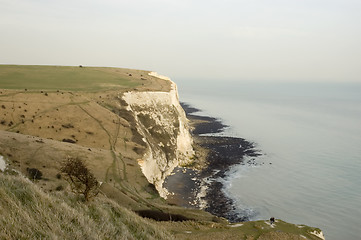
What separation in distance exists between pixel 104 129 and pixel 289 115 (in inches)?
5068

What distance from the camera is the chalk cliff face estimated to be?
2097 inches

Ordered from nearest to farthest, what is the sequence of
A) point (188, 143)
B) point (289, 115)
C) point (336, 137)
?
point (188, 143)
point (336, 137)
point (289, 115)

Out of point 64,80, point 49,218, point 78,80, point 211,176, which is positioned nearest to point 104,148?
point 211,176

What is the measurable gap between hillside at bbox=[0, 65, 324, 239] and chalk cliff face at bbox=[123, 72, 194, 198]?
0.27 meters

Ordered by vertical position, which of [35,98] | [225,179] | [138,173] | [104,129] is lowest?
Result: [225,179]

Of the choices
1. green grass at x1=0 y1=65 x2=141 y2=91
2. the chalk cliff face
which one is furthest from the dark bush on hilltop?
green grass at x1=0 y1=65 x2=141 y2=91

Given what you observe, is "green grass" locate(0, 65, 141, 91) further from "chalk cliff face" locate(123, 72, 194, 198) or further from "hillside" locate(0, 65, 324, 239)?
"chalk cliff face" locate(123, 72, 194, 198)

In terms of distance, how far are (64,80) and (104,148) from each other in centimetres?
4592

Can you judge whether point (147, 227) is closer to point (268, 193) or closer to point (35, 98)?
point (268, 193)

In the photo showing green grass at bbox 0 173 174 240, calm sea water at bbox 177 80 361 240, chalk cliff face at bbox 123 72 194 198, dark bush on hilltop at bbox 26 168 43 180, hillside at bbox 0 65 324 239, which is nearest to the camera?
green grass at bbox 0 173 174 240

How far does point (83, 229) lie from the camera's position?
11.7 m

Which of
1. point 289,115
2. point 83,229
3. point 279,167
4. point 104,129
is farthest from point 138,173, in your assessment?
point 289,115

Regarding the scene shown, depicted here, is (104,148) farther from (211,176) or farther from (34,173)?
(211,176)

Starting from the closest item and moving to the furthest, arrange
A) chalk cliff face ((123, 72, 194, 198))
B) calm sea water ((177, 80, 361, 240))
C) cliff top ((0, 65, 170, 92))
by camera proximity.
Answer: calm sea water ((177, 80, 361, 240)), chalk cliff face ((123, 72, 194, 198)), cliff top ((0, 65, 170, 92))
